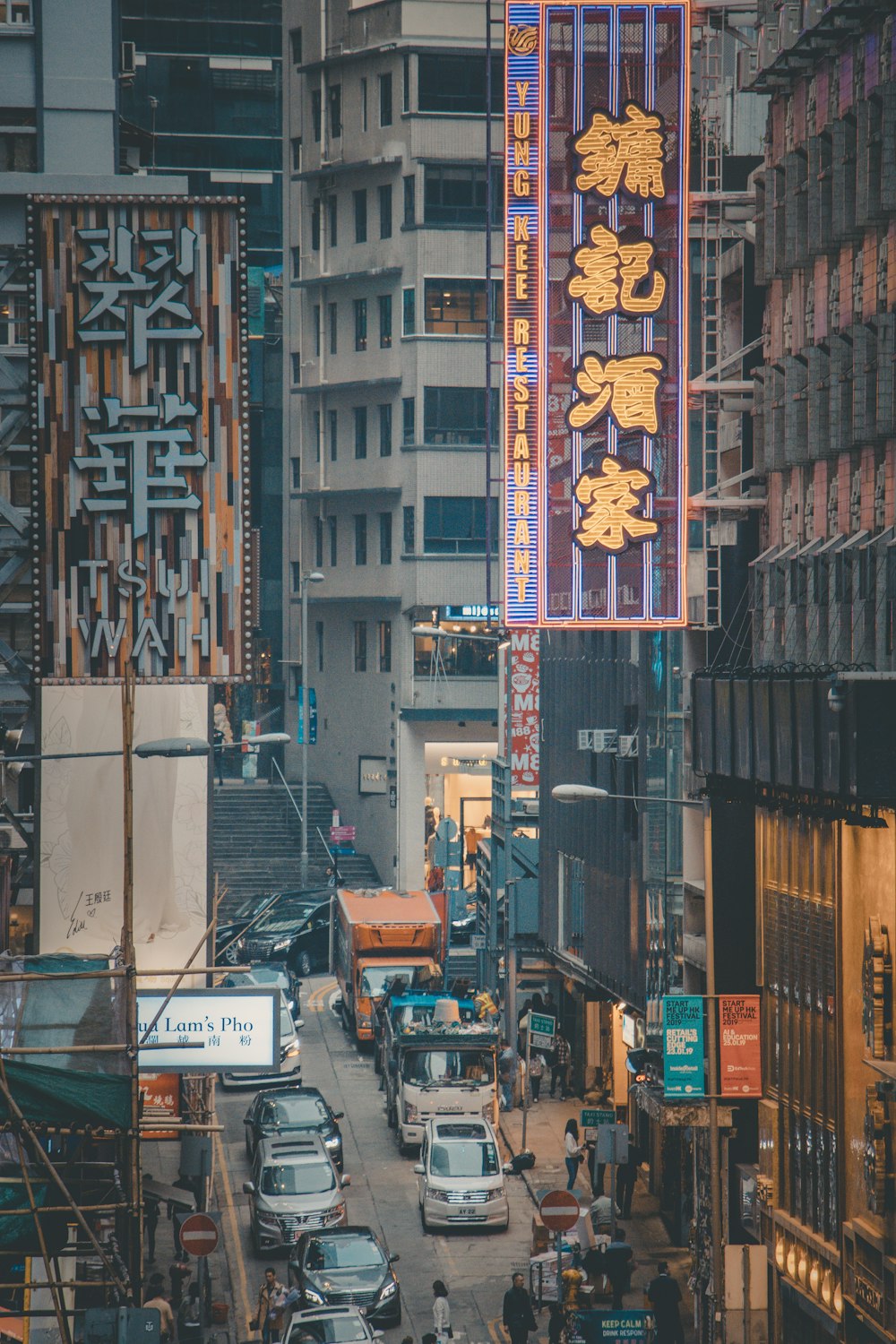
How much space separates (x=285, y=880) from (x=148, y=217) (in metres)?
47.7

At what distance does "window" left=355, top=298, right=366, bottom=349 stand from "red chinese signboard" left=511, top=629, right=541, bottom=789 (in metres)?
28.0

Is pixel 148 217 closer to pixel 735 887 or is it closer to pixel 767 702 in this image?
pixel 767 702

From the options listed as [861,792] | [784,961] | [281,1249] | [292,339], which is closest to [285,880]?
[292,339]

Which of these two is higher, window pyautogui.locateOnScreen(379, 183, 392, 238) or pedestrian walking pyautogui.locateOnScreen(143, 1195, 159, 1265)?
window pyautogui.locateOnScreen(379, 183, 392, 238)

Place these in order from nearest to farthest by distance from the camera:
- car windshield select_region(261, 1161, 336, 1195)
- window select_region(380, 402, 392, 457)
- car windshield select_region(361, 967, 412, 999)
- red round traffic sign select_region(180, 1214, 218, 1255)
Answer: red round traffic sign select_region(180, 1214, 218, 1255) → car windshield select_region(261, 1161, 336, 1195) → car windshield select_region(361, 967, 412, 999) → window select_region(380, 402, 392, 457)

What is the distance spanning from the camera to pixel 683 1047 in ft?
97.8

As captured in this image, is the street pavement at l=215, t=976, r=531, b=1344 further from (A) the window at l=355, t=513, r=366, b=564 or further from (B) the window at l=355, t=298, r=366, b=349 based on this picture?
(B) the window at l=355, t=298, r=366, b=349

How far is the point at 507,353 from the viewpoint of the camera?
35.4 m

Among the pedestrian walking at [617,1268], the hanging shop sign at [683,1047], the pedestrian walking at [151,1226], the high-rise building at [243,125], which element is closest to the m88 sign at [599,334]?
the hanging shop sign at [683,1047]

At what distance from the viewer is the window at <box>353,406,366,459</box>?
80500 mm

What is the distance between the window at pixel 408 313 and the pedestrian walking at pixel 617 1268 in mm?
49278

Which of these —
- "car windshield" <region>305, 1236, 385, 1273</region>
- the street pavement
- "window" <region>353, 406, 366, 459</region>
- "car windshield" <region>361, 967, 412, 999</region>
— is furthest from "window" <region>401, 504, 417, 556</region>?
"car windshield" <region>305, 1236, 385, 1273</region>

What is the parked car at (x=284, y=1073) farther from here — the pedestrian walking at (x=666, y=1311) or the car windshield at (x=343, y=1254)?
the pedestrian walking at (x=666, y=1311)

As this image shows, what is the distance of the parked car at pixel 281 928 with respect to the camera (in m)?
64.0
